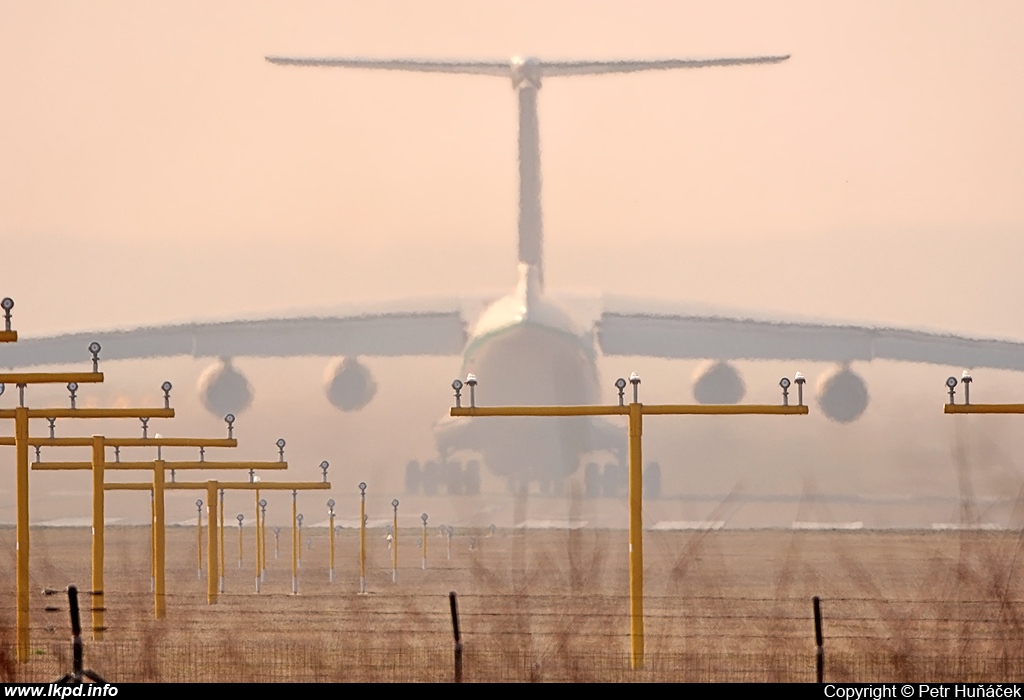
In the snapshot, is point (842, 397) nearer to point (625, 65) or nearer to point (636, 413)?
point (625, 65)

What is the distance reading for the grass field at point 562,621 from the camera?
14281 millimetres

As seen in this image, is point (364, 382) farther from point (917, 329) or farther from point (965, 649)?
point (965, 649)

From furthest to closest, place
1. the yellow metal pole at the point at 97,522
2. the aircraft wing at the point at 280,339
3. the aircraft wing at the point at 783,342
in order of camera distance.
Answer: the aircraft wing at the point at 280,339, the aircraft wing at the point at 783,342, the yellow metal pole at the point at 97,522

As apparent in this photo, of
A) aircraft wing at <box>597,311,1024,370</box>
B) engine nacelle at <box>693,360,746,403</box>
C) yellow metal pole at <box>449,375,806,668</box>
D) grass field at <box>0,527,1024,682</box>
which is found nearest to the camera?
grass field at <box>0,527,1024,682</box>

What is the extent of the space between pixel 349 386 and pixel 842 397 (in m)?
9.94

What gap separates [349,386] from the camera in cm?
4238

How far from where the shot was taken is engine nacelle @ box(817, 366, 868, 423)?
41062 millimetres

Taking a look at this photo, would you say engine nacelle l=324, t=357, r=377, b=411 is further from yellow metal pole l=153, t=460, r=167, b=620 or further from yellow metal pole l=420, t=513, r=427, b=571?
yellow metal pole l=153, t=460, r=167, b=620

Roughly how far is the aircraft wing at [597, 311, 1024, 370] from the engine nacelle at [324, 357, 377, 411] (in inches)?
287

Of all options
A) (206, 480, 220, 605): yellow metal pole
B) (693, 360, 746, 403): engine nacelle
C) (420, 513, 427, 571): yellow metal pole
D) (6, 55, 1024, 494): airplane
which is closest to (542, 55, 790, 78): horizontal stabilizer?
(6, 55, 1024, 494): airplane

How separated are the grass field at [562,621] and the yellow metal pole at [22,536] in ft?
0.76

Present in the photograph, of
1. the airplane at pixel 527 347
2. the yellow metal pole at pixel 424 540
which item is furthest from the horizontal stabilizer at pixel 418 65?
the yellow metal pole at pixel 424 540

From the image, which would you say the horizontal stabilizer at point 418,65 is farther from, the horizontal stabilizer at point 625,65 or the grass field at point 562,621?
the grass field at point 562,621

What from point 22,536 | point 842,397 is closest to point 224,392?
point 842,397
